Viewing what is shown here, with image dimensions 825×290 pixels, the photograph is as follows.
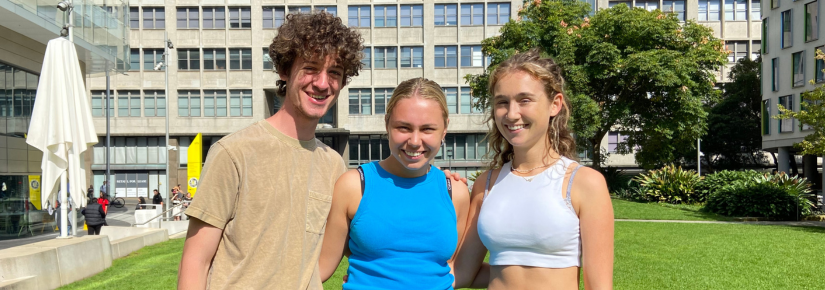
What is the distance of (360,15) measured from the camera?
4978 cm

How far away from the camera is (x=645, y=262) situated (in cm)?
1150

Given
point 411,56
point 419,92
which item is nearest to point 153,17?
point 411,56

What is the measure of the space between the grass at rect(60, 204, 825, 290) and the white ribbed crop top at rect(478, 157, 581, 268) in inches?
257

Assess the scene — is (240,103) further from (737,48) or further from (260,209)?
(260,209)

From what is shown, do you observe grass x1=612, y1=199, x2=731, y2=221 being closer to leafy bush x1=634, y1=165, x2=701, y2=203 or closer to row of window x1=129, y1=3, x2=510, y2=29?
leafy bush x1=634, y1=165, x2=701, y2=203

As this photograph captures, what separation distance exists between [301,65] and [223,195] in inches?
24.5

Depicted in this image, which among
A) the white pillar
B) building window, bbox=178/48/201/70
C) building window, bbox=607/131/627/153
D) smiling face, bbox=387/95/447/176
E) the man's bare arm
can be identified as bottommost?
the white pillar

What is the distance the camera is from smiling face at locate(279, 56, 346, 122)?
2.61 meters

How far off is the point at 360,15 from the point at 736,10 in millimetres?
30227

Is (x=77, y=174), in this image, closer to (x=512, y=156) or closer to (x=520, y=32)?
(x=512, y=156)

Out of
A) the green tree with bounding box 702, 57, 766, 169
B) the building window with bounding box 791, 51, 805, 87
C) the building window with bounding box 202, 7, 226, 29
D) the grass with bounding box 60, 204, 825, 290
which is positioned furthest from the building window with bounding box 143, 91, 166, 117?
the building window with bounding box 791, 51, 805, 87

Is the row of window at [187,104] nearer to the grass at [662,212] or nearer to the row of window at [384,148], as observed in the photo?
the row of window at [384,148]

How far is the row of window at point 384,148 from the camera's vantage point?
49897mm

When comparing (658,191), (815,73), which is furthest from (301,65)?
(815,73)
